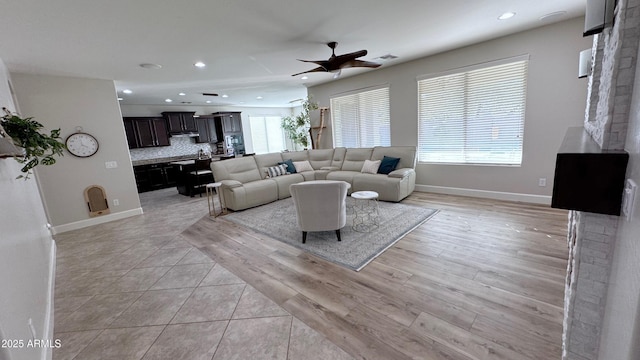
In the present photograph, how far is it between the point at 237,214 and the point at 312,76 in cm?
351

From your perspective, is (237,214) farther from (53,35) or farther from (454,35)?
(454,35)

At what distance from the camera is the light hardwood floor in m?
1.63

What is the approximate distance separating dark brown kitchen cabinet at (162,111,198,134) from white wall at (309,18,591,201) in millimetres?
6808

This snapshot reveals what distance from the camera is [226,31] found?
9.64 feet

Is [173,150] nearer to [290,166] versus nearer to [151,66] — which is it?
[290,166]

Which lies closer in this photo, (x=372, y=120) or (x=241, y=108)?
(x=372, y=120)

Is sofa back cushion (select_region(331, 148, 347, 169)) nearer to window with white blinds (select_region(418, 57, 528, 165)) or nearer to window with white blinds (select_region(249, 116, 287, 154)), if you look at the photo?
window with white blinds (select_region(418, 57, 528, 165))

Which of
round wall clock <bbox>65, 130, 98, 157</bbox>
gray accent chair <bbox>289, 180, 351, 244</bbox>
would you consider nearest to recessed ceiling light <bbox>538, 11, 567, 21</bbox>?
gray accent chair <bbox>289, 180, 351, 244</bbox>

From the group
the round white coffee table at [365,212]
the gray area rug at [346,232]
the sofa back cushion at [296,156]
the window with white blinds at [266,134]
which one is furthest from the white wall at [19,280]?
the window with white blinds at [266,134]

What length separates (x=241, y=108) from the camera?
10008mm

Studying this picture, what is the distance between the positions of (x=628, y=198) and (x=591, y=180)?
0.42ft

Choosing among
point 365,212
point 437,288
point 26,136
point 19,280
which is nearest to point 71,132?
point 26,136

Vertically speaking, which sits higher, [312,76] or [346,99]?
[312,76]

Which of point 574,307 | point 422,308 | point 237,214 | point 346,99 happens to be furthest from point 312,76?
point 574,307
